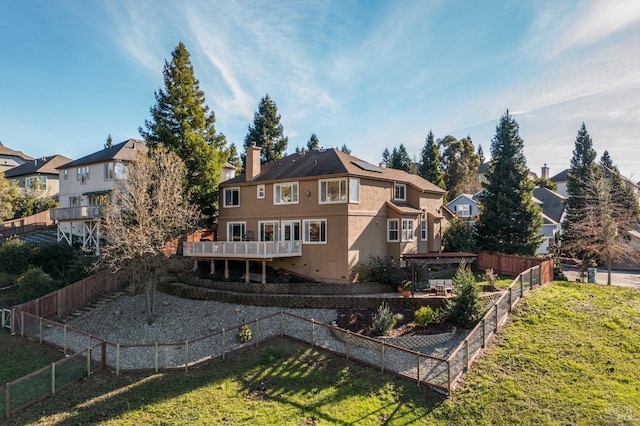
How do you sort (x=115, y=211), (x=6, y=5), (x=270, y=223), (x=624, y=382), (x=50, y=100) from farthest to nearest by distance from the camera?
(x=270, y=223)
(x=50, y=100)
(x=115, y=211)
(x=6, y=5)
(x=624, y=382)

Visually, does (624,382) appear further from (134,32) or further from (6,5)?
(6,5)

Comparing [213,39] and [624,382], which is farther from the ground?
[213,39]

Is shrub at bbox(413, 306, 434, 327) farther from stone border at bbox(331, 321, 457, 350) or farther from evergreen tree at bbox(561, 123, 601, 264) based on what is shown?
evergreen tree at bbox(561, 123, 601, 264)

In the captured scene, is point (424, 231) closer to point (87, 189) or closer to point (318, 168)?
point (318, 168)

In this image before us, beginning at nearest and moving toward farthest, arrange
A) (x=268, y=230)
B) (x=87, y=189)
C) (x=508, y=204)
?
(x=268, y=230)
(x=508, y=204)
(x=87, y=189)

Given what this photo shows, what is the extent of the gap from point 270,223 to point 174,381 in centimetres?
1386

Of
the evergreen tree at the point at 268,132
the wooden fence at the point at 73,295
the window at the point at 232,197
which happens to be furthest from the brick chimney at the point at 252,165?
the evergreen tree at the point at 268,132

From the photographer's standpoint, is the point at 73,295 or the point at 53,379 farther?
the point at 73,295

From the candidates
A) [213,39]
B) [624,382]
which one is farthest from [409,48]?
[624,382]

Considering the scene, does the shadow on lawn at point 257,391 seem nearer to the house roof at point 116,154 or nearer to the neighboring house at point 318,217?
the neighboring house at point 318,217

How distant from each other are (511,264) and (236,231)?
→ 19.4 meters

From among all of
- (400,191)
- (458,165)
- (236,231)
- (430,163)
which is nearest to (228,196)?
(236,231)

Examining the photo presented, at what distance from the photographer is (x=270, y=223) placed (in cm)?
2612

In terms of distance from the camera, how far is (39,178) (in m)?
46.3
